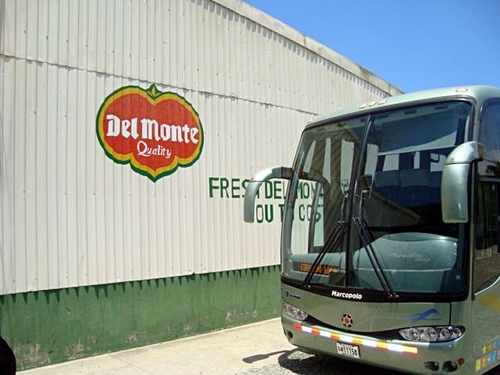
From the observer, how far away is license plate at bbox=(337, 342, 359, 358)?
4.70 m

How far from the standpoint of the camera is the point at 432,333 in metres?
4.27

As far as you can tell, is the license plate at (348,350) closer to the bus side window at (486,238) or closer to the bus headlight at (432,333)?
the bus headlight at (432,333)

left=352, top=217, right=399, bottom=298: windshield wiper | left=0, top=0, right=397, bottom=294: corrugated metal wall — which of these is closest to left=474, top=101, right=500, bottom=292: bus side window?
left=352, top=217, right=399, bottom=298: windshield wiper

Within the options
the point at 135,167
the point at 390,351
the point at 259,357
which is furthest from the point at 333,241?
the point at 135,167

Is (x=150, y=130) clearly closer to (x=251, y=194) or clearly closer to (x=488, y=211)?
(x=251, y=194)

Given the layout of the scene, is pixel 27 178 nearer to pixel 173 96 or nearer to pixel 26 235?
pixel 26 235

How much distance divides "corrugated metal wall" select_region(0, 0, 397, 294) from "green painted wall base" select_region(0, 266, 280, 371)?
0.61ft

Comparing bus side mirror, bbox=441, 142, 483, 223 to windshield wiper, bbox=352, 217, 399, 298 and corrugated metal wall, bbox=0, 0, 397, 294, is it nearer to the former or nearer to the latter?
windshield wiper, bbox=352, 217, 399, 298

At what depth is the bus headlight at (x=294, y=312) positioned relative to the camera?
5.31 metres

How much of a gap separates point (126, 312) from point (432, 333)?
4.06 m

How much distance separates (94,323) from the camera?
20.8 feet

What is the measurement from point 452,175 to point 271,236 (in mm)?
5011

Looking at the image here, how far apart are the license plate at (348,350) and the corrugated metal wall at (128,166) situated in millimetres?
3096

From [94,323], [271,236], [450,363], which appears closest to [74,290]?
[94,323]
